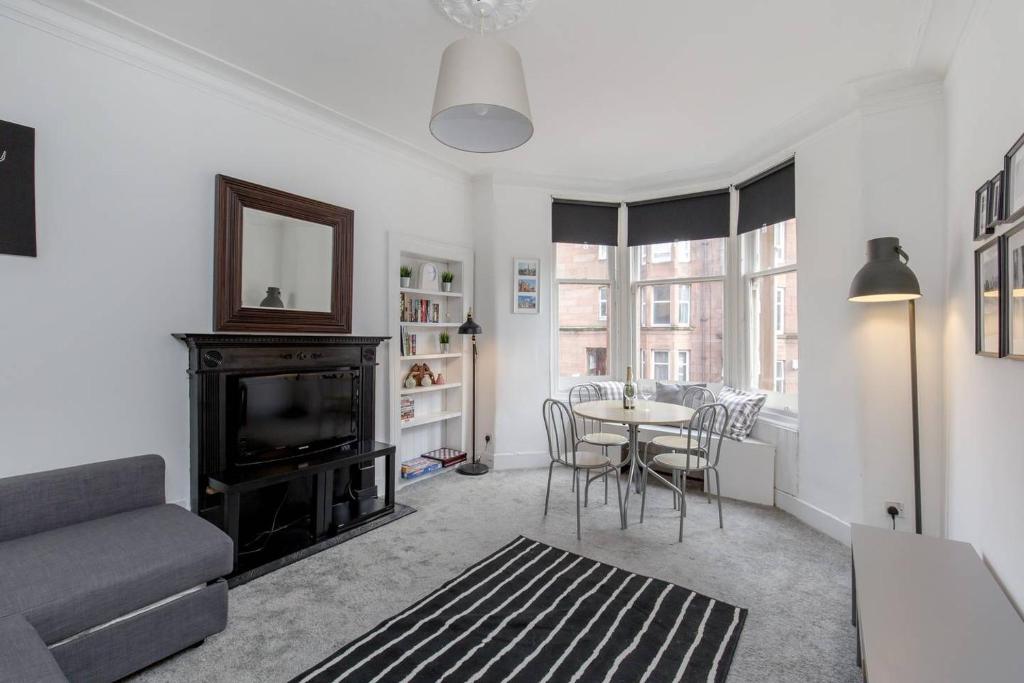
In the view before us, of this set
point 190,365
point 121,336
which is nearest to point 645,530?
point 190,365

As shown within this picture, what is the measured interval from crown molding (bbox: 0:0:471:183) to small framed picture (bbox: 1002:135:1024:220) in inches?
138

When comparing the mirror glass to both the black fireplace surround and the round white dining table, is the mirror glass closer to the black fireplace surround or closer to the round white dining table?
the black fireplace surround

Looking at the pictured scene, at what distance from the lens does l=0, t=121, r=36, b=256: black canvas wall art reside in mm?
2068

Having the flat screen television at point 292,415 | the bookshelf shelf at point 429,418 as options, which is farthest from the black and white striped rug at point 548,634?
the bookshelf shelf at point 429,418

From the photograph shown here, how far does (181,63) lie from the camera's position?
262cm

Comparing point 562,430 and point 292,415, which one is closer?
point 292,415

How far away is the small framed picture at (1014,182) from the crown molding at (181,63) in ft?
11.5

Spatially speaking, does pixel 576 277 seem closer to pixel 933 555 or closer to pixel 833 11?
pixel 833 11

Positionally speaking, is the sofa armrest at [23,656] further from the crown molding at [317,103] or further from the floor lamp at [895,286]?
the floor lamp at [895,286]

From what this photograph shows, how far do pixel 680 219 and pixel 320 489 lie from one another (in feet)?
12.6

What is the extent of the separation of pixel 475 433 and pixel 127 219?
312cm

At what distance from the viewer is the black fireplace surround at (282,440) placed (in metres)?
2.61

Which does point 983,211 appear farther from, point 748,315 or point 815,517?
point 748,315

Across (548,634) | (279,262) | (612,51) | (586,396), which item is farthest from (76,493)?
(586,396)
